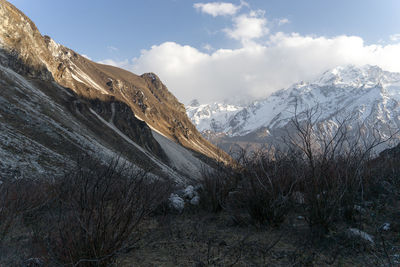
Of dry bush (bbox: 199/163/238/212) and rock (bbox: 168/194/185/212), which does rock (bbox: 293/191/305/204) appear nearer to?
dry bush (bbox: 199/163/238/212)

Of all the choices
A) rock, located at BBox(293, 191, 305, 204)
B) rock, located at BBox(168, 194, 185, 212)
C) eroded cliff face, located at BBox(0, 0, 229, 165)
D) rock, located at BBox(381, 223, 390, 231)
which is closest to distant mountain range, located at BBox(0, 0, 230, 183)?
eroded cliff face, located at BBox(0, 0, 229, 165)

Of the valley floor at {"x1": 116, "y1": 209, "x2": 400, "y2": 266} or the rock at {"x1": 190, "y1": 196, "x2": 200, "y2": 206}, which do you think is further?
the rock at {"x1": 190, "y1": 196, "x2": 200, "y2": 206}

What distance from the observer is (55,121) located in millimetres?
29891

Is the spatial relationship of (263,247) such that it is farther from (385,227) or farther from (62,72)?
(62,72)

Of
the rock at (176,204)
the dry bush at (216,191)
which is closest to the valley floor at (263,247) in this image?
the dry bush at (216,191)

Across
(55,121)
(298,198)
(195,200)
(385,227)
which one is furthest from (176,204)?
(55,121)

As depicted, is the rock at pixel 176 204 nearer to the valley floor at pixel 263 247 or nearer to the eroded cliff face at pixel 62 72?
the valley floor at pixel 263 247

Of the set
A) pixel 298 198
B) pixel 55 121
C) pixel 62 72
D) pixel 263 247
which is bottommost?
pixel 55 121

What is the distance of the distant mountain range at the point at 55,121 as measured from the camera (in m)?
17.9

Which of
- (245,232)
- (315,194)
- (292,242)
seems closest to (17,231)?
(245,232)

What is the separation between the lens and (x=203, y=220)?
5.81 meters

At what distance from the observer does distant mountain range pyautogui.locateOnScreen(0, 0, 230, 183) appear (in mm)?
17936

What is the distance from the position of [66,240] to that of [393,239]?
5096 mm

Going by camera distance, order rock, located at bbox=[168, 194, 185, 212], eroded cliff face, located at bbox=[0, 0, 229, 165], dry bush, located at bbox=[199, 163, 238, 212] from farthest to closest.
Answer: eroded cliff face, located at bbox=[0, 0, 229, 165]
rock, located at bbox=[168, 194, 185, 212]
dry bush, located at bbox=[199, 163, 238, 212]
